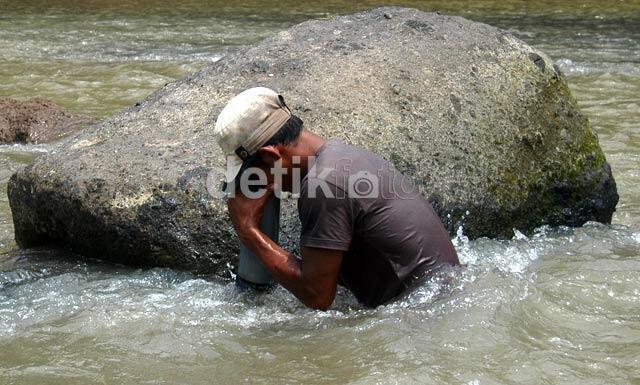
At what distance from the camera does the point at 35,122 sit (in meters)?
9.31

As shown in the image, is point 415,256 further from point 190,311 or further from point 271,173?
point 190,311

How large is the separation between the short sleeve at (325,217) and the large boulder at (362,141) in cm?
97

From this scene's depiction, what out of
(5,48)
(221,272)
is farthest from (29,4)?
(221,272)

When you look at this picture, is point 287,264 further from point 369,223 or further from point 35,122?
point 35,122

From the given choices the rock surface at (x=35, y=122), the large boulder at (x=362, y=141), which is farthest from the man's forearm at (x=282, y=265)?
the rock surface at (x=35, y=122)

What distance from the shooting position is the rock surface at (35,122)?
9125 mm

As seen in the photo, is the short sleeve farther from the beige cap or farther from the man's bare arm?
the beige cap

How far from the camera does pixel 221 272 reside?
16.3 feet

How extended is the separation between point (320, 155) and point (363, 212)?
11.0 inches

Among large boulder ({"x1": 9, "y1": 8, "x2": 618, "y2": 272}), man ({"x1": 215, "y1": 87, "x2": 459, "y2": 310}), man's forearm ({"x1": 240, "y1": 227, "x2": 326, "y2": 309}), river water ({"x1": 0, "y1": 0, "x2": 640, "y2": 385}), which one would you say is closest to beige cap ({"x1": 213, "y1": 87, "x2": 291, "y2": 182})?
man ({"x1": 215, "y1": 87, "x2": 459, "y2": 310})

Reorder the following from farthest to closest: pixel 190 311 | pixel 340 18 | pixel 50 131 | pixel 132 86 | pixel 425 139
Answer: pixel 132 86 < pixel 50 131 < pixel 340 18 < pixel 425 139 < pixel 190 311

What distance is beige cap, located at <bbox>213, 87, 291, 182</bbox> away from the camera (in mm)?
3977

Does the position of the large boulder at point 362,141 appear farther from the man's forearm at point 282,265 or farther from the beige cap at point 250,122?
the beige cap at point 250,122

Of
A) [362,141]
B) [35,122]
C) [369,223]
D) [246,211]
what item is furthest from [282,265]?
[35,122]
